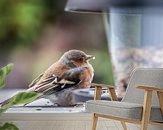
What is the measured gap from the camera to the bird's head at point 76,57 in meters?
4.47

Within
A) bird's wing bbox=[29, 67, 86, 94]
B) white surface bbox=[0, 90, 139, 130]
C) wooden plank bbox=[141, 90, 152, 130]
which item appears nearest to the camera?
wooden plank bbox=[141, 90, 152, 130]

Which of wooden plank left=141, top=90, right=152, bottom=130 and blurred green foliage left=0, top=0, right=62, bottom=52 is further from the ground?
blurred green foliage left=0, top=0, right=62, bottom=52

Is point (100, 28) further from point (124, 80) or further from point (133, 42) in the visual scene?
point (124, 80)

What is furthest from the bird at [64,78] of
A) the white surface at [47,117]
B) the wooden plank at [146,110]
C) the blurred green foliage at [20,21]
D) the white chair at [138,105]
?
the wooden plank at [146,110]

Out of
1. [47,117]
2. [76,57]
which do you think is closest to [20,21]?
[76,57]

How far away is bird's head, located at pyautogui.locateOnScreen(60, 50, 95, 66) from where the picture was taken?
14.7ft

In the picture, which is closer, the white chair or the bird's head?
the white chair

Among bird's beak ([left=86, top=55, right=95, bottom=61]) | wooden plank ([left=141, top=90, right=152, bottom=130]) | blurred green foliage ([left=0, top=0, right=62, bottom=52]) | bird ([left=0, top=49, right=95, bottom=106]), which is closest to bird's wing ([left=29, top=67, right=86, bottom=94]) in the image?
bird ([left=0, top=49, right=95, bottom=106])

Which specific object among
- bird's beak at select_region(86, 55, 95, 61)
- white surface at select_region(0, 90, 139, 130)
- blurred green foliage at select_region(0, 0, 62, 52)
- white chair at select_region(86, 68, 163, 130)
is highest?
blurred green foliage at select_region(0, 0, 62, 52)

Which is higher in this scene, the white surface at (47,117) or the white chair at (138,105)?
the white chair at (138,105)

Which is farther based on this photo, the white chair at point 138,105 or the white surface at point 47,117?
the white surface at point 47,117

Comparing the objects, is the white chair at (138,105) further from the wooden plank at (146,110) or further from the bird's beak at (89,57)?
the bird's beak at (89,57)

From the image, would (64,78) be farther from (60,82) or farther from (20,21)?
(20,21)

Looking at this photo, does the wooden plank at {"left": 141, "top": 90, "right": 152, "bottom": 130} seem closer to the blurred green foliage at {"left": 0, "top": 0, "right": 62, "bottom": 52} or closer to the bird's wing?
the bird's wing
